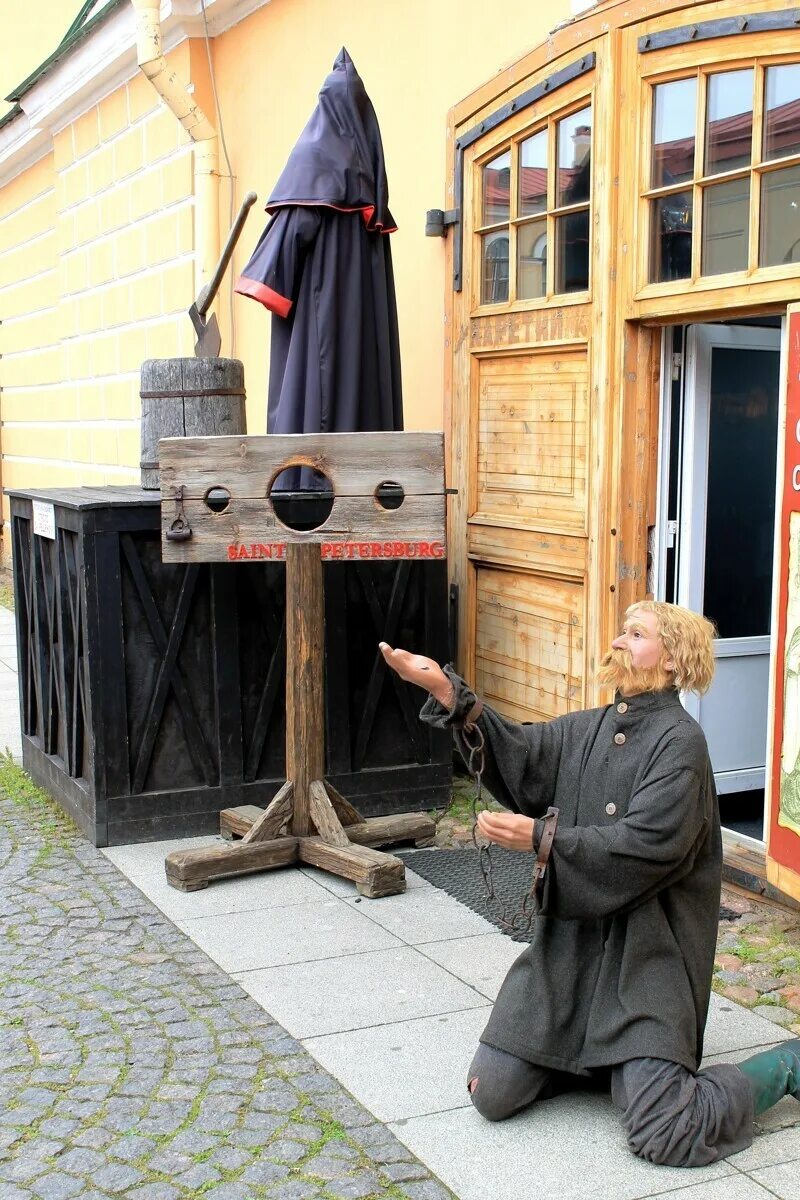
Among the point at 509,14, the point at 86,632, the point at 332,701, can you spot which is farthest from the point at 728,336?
the point at 86,632

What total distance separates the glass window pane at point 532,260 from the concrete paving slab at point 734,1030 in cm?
319

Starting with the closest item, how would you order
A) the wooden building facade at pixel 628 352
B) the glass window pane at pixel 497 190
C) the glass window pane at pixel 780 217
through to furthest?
the glass window pane at pixel 780 217 < the wooden building facade at pixel 628 352 < the glass window pane at pixel 497 190

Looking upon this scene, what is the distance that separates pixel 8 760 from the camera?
725 cm

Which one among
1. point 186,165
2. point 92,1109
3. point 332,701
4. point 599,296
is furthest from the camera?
point 186,165

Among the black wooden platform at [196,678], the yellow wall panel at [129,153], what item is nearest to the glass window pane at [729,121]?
the black wooden platform at [196,678]

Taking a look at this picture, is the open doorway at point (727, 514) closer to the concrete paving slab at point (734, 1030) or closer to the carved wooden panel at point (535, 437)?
the carved wooden panel at point (535, 437)

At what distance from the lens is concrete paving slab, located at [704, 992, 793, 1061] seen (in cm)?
384

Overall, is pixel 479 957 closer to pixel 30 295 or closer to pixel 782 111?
pixel 782 111

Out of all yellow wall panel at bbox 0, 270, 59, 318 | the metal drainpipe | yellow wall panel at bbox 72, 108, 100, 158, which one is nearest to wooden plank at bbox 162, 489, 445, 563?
the metal drainpipe

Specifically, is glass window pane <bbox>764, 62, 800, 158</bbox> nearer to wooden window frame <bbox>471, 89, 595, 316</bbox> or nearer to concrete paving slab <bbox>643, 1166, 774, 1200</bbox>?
wooden window frame <bbox>471, 89, 595, 316</bbox>

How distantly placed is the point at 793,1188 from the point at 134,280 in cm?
908

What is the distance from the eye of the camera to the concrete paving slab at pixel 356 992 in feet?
13.1

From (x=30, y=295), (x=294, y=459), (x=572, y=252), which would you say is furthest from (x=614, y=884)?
(x=30, y=295)

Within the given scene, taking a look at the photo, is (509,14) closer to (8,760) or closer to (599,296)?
(599,296)
